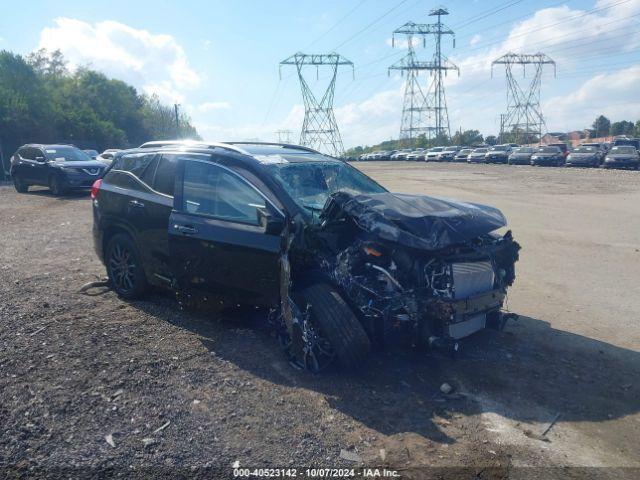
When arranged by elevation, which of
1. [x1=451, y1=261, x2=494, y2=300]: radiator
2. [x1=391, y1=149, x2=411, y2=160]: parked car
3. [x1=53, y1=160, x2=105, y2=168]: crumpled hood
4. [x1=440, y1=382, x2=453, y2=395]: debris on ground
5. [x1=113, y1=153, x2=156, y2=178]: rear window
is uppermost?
[x1=113, y1=153, x2=156, y2=178]: rear window

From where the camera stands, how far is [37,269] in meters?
8.02

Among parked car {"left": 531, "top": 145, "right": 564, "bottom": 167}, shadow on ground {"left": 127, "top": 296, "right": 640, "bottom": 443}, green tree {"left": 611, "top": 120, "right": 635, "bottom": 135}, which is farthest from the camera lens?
green tree {"left": 611, "top": 120, "right": 635, "bottom": 135}

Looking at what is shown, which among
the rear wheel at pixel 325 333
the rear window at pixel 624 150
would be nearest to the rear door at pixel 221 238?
the rear wheel at pixel 325 333

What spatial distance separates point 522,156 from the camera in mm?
44812

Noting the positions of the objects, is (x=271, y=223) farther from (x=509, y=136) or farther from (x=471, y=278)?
(x=509, y=136)

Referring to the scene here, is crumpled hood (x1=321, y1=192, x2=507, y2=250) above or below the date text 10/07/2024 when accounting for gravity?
above

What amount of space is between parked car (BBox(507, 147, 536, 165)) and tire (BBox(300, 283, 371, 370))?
43.3 metres

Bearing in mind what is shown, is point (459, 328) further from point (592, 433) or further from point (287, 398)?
point (287, 398)

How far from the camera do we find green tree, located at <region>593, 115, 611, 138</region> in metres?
87.2

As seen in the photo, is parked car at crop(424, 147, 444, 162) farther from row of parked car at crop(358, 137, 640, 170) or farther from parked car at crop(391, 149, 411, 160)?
parked car at crop(391, 149, 411, 160)

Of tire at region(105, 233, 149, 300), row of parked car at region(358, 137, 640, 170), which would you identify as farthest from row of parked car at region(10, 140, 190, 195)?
row of parked car at region(358, 137, 640, 170)

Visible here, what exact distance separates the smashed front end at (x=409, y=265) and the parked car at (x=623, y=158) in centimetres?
3464

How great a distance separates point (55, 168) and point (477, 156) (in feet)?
136

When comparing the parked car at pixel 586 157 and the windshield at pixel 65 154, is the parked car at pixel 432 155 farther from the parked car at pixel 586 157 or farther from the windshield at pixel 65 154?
the windshield at pixel 65 154
